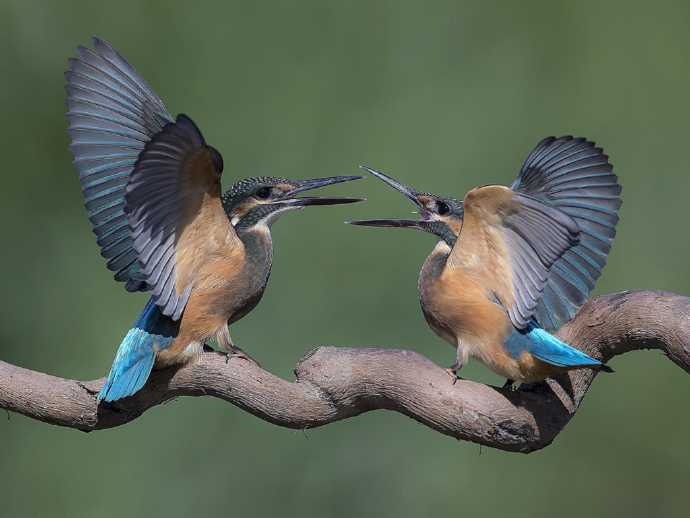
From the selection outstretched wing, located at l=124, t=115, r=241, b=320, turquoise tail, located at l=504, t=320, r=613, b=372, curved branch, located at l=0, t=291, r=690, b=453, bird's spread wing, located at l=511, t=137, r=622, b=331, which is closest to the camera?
outstretched wing, located at l=124, t=115, r=241, b=320

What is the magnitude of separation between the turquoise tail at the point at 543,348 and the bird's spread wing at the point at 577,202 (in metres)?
0.14

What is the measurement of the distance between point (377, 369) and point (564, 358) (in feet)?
1.38

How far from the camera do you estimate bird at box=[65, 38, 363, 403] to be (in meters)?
2.01

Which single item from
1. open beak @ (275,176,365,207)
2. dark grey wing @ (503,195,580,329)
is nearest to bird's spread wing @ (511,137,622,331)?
dark grey wing @ (503,195,580,329)

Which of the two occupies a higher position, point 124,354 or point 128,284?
point 128,284

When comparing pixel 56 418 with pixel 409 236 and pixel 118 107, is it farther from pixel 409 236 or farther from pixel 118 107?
pixel 409 236

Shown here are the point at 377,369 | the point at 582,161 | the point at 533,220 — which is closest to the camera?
the point at 533,220

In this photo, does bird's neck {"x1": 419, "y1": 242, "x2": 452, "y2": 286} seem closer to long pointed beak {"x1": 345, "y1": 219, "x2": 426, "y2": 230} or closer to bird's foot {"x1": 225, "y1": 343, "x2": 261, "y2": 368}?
long pointed beak {"x1": 345, "y1": 219, "x2": 426, "y2": 230}

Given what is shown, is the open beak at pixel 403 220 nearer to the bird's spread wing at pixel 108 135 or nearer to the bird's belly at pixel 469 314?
the bird's belly at pixel 469 314

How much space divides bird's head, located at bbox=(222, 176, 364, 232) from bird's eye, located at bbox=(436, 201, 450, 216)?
25 cm

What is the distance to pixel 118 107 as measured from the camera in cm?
247

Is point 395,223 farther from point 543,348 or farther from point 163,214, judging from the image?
point 163,214

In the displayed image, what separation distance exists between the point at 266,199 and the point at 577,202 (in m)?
0.80

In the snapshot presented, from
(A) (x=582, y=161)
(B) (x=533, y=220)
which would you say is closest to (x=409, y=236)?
(A) (x=582, y=161)
